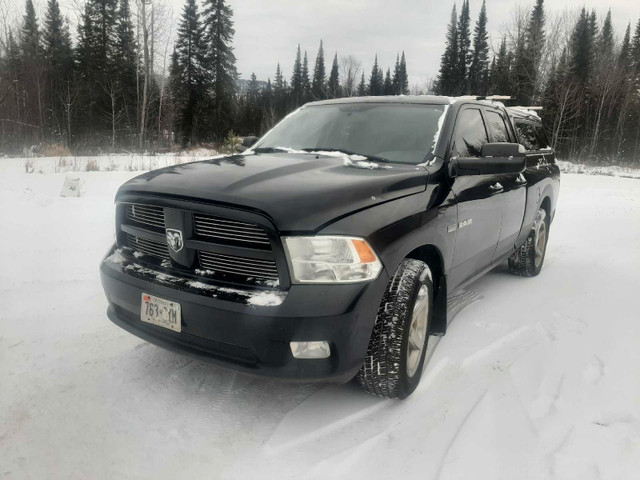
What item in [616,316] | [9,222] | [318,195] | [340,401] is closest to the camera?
[318,195]

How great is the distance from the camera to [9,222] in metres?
6.17

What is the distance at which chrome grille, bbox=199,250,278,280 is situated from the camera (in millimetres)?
2258

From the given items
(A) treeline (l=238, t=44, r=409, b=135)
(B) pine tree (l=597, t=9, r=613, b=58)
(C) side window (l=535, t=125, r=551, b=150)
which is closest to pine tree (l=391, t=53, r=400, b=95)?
(A) treeline (l=238, t=44, r=409, b=135)

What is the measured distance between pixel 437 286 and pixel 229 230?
4.95 ft

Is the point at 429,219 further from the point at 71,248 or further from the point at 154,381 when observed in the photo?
the point at 71,248

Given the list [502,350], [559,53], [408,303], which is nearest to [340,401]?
[408,303]

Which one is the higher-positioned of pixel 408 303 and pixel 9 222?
pixel 408 303

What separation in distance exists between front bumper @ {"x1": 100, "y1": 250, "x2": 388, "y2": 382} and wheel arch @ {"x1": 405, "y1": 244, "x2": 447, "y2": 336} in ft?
2.46

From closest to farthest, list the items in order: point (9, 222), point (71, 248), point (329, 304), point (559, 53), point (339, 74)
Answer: point (329, 304) < point (71, 248) < point (9, 222) < point (559, 53) < point (339, 74)

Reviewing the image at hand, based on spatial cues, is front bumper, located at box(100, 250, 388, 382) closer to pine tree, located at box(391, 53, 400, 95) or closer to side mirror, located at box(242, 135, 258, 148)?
side mirror, located at box(242, 135, 258, 148)

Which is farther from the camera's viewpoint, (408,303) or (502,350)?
(502,350)

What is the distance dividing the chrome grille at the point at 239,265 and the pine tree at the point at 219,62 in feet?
133

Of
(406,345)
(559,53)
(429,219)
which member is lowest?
(406,345)

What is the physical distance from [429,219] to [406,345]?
2.52 feet
